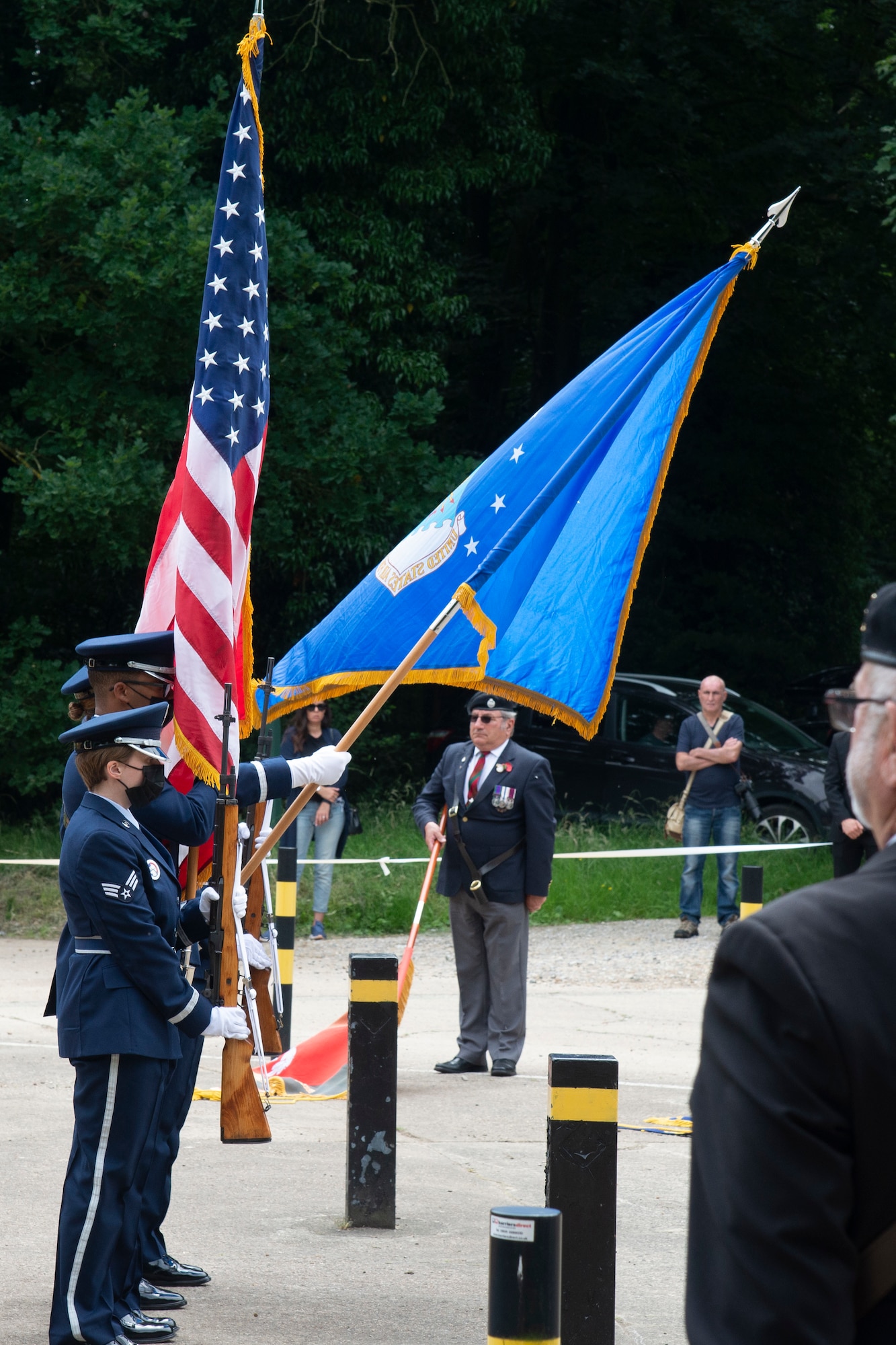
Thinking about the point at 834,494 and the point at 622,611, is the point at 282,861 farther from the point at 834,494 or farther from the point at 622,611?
the point at 834,494

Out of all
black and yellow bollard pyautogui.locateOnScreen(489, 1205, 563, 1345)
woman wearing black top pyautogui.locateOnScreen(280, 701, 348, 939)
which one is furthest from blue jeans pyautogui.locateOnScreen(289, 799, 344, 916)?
black and yellow bollard pyautogui.locateOnScreen(489, 1205, 563, 1345)

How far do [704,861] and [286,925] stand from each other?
560 centimetres

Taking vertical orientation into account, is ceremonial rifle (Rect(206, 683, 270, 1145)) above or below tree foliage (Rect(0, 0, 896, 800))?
below

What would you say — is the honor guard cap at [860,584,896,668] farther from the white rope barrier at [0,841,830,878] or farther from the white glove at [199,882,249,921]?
the white rope barrier at [0,841,830,878]

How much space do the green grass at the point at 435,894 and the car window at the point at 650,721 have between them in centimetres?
136

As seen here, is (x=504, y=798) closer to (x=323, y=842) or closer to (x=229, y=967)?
(x=229, y=967)

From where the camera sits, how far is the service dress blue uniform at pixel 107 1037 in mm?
4301

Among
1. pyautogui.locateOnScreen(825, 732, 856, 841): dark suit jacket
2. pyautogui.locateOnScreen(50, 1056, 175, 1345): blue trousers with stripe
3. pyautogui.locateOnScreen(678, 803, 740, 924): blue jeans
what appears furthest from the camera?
pyautogui.locateOnScreen(678, 803, 740, 924): blue jeans

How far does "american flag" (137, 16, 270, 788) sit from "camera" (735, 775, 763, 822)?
28.4 ft

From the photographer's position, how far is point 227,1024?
178 inches

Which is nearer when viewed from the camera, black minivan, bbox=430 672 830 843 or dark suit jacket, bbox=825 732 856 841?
dark suit jacket, bbox=825 732 856 841

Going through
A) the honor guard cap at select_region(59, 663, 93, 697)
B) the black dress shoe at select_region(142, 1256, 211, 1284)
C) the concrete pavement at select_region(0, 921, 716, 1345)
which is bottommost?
the concrete pavement at select_region(0, 921, 716, 1345)

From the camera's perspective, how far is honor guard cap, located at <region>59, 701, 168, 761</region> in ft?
14.5

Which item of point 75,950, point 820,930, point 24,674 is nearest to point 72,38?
point 24,674
